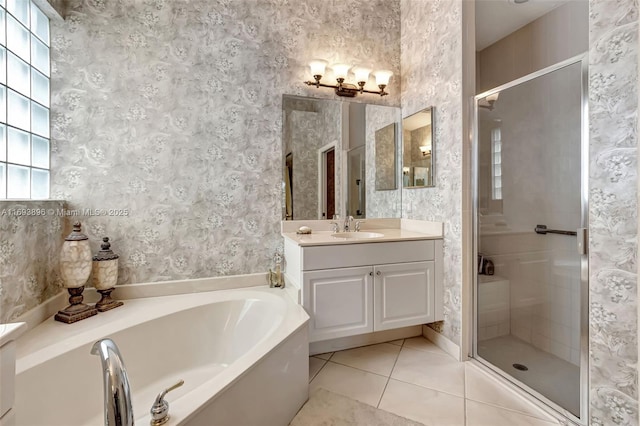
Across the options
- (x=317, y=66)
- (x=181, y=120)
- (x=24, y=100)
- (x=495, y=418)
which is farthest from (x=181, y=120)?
(x=495, y=418)

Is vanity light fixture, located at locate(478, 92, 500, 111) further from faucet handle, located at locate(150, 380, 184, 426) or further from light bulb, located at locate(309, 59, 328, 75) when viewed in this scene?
faucet handle, located at locate(150, 380, 184, 426)

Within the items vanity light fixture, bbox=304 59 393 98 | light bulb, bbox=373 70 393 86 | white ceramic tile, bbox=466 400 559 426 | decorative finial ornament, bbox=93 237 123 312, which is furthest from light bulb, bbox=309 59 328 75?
white ceramic tile, bbox=466 400 559 426

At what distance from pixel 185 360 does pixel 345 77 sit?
7.65 feet

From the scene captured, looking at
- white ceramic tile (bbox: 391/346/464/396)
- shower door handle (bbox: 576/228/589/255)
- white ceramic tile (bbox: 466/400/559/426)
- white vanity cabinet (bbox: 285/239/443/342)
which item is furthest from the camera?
white vanity cabinet (bbox: 285/239/443/342)

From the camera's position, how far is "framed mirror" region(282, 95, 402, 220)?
238 cm

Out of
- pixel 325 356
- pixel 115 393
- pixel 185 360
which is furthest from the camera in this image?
pixel 325 356

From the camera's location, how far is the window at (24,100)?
157cm

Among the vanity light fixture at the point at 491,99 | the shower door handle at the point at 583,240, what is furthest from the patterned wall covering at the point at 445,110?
the shower door handle at the point at 583,240

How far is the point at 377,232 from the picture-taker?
8.14 ft

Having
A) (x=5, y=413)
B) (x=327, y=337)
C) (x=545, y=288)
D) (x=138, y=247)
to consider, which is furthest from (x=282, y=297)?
(x=545, y=288)

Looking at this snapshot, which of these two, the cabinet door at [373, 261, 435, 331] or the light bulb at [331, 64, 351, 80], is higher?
the light bulb at [331, 64, 351, 80]

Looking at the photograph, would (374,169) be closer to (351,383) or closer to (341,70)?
(341,70)

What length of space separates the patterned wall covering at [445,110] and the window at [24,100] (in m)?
2.58

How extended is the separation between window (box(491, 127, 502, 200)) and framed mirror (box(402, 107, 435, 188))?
0.40 metres
